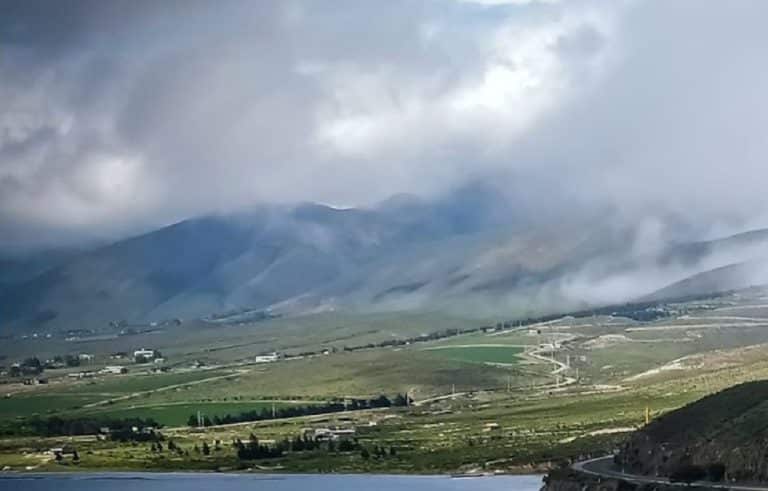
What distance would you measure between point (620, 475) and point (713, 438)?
1136 cm

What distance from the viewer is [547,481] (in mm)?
140250

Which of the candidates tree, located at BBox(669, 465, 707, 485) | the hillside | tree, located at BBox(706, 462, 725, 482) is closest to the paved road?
tree, located at BBox(669, 465, 707, 485)

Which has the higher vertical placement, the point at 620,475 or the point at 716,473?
the point at 716,473

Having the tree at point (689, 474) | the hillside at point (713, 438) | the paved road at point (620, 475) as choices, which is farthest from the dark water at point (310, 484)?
the tree at point (689, 474)

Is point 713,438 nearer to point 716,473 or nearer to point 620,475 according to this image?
point 716,473

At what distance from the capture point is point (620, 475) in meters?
130

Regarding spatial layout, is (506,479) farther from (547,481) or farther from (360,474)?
(547,481)

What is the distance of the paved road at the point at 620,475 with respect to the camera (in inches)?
4289

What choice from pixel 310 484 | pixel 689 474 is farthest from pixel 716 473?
pixel 310 484

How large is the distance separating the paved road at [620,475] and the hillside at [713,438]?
5.58 feet

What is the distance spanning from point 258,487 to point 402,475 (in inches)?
914

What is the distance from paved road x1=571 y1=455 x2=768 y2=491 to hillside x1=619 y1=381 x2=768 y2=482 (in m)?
1.70

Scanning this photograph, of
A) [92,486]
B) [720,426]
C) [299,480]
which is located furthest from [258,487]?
[720,426]

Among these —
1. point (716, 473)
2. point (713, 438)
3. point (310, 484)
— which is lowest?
point (310, 484)
